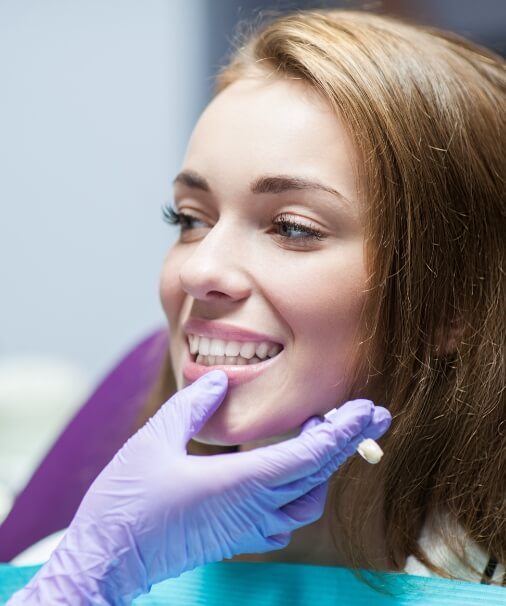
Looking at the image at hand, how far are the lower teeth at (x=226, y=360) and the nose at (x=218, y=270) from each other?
0.08m

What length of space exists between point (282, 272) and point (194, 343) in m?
0.16

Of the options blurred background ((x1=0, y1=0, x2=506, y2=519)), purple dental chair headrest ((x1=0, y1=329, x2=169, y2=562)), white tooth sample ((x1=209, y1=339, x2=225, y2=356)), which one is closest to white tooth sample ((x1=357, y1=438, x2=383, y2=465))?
white tooth sample ((x1=209, y1=339, x2=225, y2=356))

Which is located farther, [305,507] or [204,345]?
[204,345]

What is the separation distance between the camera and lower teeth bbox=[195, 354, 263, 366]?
971mm

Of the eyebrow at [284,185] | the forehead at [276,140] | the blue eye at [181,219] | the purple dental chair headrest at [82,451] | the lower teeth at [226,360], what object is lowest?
the purple dental chair headrest at [82,451]

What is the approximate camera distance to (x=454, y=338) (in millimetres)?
1011


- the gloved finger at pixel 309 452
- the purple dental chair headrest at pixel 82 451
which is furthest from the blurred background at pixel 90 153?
the gloved finger at pixel 309 452

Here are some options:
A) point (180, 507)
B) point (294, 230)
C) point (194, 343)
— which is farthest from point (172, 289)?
point (180, 507)

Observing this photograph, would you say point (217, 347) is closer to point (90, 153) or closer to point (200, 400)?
point (200, 400)

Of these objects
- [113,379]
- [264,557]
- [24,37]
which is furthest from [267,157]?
[24,37]

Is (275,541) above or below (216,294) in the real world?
below

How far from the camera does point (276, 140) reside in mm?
962

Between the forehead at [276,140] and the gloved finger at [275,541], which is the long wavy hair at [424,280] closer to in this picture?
the forehead at [276,140]

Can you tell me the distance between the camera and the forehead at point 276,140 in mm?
950
